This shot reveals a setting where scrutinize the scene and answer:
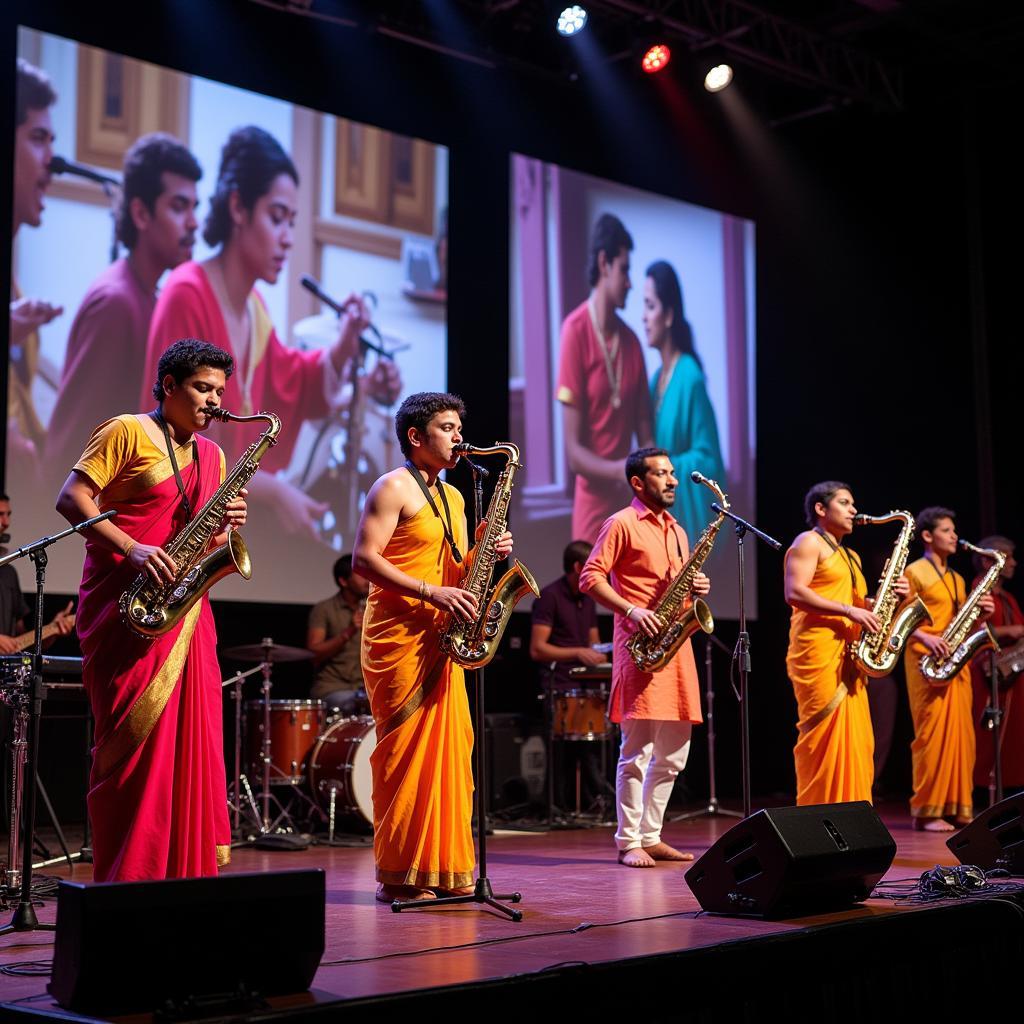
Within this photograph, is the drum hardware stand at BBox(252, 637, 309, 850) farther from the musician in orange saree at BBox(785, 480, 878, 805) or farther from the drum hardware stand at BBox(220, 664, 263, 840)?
the musician in orange saree at BBox(785, 480, 878, 805)

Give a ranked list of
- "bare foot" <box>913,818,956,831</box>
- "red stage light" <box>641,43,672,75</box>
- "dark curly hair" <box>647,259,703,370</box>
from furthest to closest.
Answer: "dark curly hair" <box>647,259,703,370</box>
"red stage light" <box>641,43,672,75</box>
"bare foot" <box>913,818,956,831</box>

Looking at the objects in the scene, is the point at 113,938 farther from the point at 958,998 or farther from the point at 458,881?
the point at 958,998

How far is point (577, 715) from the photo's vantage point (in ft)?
29.5

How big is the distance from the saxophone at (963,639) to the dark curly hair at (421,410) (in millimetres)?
4476

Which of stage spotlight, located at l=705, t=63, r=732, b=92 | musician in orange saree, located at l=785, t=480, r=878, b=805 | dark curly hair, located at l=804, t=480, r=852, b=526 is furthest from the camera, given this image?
stage spotlight, located at l=705, t=63, r=732, b=92

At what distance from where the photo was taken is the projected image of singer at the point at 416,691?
495 cm

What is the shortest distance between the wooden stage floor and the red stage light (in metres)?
5.83

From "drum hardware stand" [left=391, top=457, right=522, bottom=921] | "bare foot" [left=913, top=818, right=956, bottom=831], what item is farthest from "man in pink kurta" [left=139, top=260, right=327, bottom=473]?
"bare foot" [left=913, top=818, right=956, bottom=831]

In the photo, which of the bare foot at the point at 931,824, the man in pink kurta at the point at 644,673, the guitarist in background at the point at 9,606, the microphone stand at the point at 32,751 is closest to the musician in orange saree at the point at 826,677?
the man in pink kurta at the point at 644,673

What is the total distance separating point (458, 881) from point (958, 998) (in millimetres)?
1764

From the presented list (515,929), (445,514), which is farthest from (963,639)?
(515,929)

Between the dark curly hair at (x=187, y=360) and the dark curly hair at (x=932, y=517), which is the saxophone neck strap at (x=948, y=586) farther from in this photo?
the dark curly hair at (x=187, y=360)

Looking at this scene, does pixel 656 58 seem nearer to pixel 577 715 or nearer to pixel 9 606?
pixel 577 715

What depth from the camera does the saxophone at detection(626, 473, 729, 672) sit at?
6.38 metres
